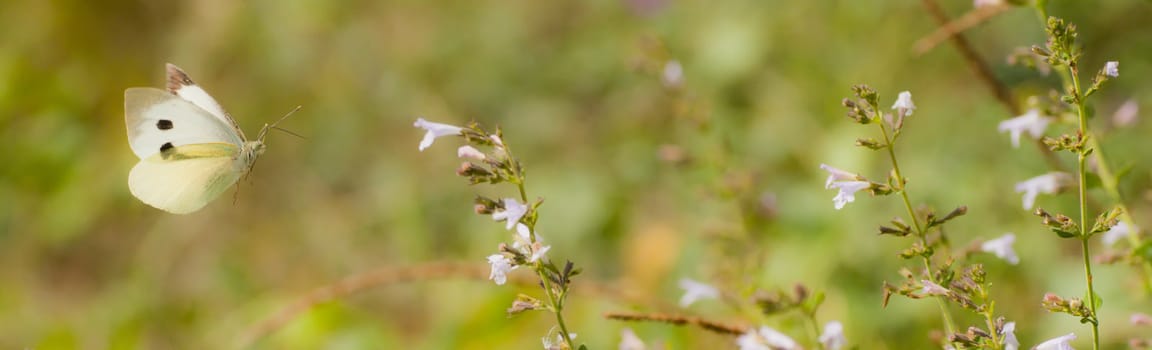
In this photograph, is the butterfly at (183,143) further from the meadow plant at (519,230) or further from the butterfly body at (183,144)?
the meadow plant at (519,230)

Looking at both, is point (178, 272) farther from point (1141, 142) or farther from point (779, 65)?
point (1141, 142)

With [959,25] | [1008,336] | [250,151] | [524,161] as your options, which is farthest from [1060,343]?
[524,161]

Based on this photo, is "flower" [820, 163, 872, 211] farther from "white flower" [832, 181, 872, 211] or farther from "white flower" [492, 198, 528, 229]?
"white flower" [492, 198, 528, 229]

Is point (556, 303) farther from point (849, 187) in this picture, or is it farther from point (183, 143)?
point (183, 143)

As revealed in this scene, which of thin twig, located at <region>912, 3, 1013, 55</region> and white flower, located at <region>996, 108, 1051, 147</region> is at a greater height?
thin twig, located at <region>912, 3, 1013, 55</region>

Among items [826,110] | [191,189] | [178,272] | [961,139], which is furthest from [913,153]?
[178,272]

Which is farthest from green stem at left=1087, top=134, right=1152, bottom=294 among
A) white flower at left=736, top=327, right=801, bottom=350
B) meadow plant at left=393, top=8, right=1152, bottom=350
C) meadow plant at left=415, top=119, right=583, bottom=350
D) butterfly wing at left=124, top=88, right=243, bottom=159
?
butterfly wing at left=124, top=88, right=243, bottom=159

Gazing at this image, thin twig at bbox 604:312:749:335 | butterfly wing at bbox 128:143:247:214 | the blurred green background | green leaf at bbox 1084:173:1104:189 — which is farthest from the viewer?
the blurred green background

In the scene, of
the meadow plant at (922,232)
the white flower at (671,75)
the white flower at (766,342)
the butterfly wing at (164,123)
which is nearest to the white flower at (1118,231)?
the meadow plant at (922,232)
